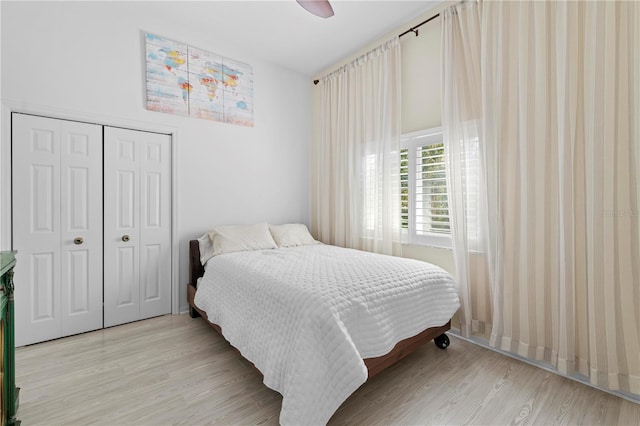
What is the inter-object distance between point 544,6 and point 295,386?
281 cm

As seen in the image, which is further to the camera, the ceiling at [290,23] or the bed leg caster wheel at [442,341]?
the ceiling at [290,23]

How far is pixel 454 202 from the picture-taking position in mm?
2443

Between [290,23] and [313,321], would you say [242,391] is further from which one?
[290,23]

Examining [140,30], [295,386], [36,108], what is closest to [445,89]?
[295,386]

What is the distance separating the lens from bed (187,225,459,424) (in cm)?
138

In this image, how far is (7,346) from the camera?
1.41m

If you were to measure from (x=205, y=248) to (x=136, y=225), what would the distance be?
69 centimetres

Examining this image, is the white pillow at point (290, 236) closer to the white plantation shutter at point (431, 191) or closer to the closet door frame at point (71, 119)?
the closet door frame at point (71, 119)

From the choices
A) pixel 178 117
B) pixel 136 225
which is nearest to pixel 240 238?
pixel 136 225

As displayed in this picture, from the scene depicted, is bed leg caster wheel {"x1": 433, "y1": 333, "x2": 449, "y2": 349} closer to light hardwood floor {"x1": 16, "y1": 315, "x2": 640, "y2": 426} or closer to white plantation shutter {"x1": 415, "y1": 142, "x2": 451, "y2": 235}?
light hardwood floor {"x1": 16, "y1": 315, "x2": 640, "y2": 426}

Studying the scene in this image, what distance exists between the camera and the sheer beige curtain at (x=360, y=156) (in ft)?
9.85

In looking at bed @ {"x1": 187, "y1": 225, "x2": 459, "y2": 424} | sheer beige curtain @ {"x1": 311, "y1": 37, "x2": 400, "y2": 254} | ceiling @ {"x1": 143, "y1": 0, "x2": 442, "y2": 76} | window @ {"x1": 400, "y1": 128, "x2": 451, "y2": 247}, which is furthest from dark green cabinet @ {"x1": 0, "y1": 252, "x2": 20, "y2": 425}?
window @ {"x1": 400, "y1": 128, "x2": 451, "y2": 247}

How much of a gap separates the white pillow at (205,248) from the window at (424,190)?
1.99 m

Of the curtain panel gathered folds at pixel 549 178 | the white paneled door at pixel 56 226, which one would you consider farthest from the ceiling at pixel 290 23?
the white paneled door at pixel 56 226
